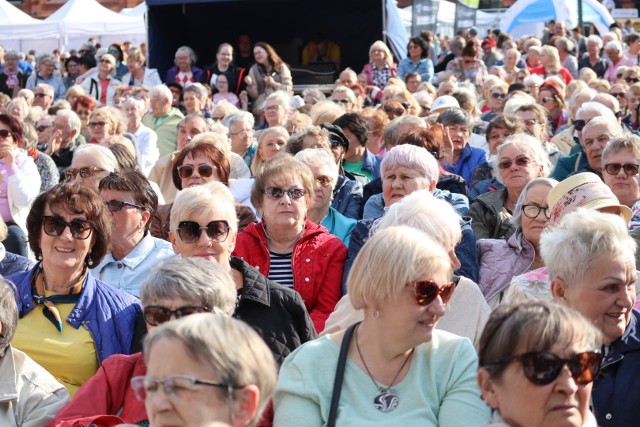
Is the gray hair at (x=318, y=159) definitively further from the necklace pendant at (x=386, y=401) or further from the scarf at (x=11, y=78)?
the scarf at (x=11, y=78)

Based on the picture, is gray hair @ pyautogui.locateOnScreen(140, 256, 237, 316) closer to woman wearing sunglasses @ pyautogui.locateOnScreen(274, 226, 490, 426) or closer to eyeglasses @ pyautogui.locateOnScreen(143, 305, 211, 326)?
eyeglasses @ pyautogui.locateOnScreen(143, 305, 211, 326)

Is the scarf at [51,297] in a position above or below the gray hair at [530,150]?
below

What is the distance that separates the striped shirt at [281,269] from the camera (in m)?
5.98

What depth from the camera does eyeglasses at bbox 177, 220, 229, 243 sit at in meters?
5.28

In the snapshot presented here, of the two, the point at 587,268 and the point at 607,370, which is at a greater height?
the point at 587,268

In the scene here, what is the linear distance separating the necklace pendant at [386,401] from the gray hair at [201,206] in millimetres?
1746

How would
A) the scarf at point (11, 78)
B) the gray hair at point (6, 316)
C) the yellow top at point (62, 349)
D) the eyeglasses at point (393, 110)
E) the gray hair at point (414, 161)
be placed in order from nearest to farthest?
the gray hair at point (6, 316) < the yellow top at point (62, 349) < the gray hair at point (414, 161) < the eyeglasses at point (393, 110) < the scarf at point (11, 78)

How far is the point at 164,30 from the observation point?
19.5m

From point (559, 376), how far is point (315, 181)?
3.81 m

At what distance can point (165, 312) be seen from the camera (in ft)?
13.3

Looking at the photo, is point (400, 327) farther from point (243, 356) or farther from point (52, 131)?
point (52, 131)

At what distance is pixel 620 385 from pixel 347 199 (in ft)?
11.9

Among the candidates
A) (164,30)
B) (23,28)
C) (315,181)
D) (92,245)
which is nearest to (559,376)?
(92,245)

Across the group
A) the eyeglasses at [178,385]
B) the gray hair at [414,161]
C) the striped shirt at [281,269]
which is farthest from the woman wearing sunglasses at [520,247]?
the eyeglasses at [178,385]
